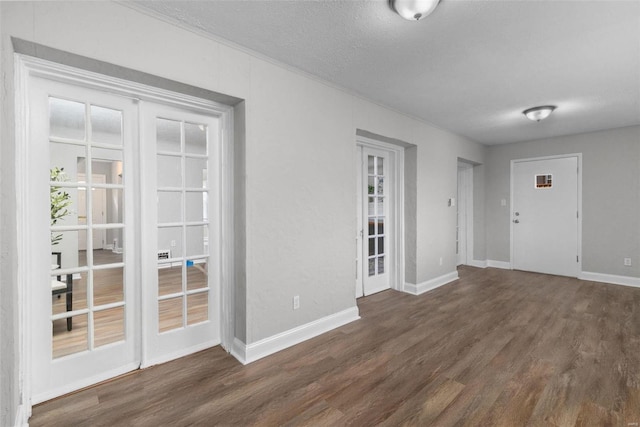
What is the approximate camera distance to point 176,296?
2.43 metres

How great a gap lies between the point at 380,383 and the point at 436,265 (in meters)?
2.90

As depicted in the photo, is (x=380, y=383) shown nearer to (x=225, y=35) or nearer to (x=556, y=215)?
(x=225, y=35)

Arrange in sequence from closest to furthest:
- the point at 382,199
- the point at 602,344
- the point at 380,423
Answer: the point at 380,423, the point at 602,344, the point at 382,199

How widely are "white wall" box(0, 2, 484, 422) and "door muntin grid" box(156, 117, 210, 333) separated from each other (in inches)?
13.8

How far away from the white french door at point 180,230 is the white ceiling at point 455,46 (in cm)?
80

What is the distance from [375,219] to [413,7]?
2844 millimetres

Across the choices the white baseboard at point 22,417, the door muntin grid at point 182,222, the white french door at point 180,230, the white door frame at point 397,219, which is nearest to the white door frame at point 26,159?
the white baseboard at point 22,417

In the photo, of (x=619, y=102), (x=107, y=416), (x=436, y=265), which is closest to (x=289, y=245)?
(x=107, y=416)

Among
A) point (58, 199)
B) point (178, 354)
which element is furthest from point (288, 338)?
point (58, 199)

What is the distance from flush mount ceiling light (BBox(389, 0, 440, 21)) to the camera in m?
1.78

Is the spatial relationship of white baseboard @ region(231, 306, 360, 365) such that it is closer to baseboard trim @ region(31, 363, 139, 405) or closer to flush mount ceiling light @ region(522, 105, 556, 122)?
baseboard trim @ region(31, 363, 139, 405)

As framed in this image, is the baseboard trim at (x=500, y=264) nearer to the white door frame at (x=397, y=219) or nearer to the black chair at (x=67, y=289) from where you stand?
the white door frame at (x=397, y=219)

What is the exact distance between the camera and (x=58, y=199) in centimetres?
201

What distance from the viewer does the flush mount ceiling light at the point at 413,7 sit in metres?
1.78
